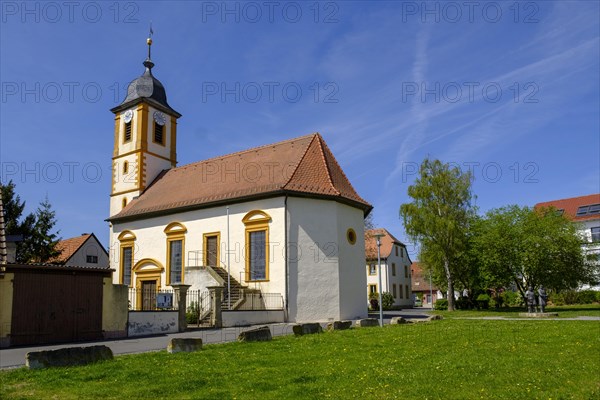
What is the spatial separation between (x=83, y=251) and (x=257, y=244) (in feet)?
80.8

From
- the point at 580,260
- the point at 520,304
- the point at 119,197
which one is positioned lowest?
the point at 520,304

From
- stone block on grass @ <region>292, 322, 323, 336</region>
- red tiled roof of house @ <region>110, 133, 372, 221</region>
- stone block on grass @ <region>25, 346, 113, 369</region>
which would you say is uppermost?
red tiled roof of house @ <region>110, 133, 372, 221</region>

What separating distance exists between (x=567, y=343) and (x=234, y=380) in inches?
305

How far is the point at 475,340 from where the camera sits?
1238 cm

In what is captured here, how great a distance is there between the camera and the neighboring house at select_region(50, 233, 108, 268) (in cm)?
4238

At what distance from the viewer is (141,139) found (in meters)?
34.5

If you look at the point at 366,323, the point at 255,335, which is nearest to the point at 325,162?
the point at 366,323

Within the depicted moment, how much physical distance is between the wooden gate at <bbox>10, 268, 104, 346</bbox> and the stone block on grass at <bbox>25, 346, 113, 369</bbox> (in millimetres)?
6450

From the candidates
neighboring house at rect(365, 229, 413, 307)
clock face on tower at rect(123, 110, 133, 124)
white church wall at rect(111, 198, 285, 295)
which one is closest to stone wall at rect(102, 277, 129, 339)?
white church wall at rect(111, 198, 285, 295)

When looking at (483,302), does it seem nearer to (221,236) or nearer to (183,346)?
(221,236)

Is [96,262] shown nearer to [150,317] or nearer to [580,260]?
[150,317]

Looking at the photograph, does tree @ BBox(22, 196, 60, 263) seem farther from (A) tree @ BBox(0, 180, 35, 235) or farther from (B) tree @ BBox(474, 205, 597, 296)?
(B) tree @ BBox(474, 205, 597, 296)

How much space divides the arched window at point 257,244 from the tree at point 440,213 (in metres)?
16.2

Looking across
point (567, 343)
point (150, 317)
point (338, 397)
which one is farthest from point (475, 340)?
point (150, 317)
